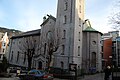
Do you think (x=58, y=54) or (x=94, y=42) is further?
(x=94, y=42)

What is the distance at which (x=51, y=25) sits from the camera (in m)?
39.8

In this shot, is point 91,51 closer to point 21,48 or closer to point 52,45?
point 52,45

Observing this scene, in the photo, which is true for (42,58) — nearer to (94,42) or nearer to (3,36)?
(94,42)

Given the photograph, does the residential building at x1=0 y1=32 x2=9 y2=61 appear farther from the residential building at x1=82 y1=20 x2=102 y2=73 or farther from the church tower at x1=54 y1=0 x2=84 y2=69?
the residential building at x1=82 y1=20 x2=102 y2=73

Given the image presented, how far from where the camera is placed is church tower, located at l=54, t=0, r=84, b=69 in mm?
32562

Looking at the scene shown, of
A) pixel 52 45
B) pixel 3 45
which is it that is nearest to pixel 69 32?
pixel 52 45

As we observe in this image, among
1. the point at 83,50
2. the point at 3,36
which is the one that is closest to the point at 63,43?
the point at 83,50

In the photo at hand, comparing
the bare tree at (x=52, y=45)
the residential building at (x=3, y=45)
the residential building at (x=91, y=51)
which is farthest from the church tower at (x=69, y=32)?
the residential building at (x=3, y=45)

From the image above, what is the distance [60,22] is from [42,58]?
10.6 m

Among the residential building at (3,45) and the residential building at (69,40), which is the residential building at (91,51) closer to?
the residential building at (69,40)

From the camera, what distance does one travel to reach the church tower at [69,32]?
107ft

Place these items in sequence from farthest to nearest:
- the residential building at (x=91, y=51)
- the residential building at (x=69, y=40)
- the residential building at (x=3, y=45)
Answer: the residential building at (x=3, y=45), the residential building at (x=91, y=51), the residential building at (x=69, y=40)

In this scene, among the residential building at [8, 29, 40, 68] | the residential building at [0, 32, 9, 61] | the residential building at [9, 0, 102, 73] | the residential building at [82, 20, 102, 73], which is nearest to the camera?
the residential building at [9, 0, 102, 73]

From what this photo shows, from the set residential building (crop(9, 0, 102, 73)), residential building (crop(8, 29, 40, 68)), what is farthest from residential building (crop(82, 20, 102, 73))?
residential building (crop(8, 29, 40, 68))
